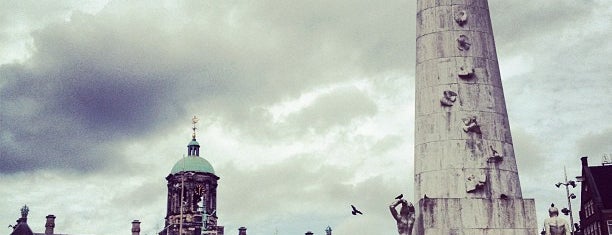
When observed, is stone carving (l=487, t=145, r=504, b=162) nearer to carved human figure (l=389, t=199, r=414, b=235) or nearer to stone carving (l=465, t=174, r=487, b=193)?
stone carving (l=465, t=174, r=487, b=193)

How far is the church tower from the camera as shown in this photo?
7794 centimetres

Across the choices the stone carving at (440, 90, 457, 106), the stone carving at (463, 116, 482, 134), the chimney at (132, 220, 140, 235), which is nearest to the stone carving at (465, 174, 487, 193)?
the stone carving at (463, 116, 482, 134)

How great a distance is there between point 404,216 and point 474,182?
2197mm

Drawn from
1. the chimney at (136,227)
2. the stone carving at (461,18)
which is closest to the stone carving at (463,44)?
the stone carving at (461,18)

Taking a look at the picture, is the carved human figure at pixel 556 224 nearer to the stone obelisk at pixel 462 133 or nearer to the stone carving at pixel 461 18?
the stone obelisk at pixel 462 133

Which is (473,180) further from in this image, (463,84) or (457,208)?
(463,84)

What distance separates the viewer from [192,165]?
80.1 metres

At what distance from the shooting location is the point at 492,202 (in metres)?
20.8

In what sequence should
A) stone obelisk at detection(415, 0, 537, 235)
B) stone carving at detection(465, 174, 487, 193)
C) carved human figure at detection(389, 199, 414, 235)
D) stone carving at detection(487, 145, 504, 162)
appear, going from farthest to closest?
1. stone carving at detection(487, 145, 504, 162)
2. stone carving at detection(465, 174, 487, 193)
3. stone obelisk at detection(415, 0, 537, 235)
4. carved human figure at detection(389, 199, 414, 235)

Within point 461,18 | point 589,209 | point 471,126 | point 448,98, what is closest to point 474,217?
point 471,126

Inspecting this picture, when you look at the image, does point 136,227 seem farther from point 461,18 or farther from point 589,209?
point 461,18

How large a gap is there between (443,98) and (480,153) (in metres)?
1.86

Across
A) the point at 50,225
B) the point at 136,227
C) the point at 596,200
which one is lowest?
the point at 596,200

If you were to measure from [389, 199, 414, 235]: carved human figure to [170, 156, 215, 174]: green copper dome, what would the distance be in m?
60.5
